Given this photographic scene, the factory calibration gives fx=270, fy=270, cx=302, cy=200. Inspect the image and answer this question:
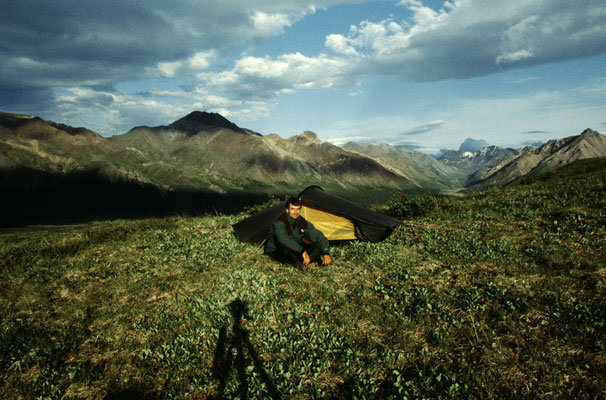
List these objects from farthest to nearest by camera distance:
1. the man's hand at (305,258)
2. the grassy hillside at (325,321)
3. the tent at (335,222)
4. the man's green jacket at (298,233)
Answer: the tent at (335,222)
the man's green jacket at (298,233)
the man's hand at (305,258)
the grassy hillside at (325,321)

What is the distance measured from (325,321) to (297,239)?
152 inches

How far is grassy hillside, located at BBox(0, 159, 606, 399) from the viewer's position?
4371 mm

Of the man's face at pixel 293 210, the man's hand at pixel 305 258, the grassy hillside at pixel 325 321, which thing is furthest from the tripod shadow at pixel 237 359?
the man's face at pixel 293 210

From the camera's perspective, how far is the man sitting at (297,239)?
9.18 meters

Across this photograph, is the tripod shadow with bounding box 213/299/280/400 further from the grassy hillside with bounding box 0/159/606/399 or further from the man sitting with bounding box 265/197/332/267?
the man sitting with bounding box 265/197/332/267

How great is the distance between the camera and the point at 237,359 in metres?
5.00

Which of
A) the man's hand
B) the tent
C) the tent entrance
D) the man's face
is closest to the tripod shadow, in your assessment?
Result: the man's hand

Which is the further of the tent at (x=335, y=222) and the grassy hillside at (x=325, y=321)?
the tent at (x=335, y=222)

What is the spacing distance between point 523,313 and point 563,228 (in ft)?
23.3

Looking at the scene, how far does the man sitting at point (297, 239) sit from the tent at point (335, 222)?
8.99 ft

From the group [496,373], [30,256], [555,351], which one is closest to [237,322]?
[496,373]

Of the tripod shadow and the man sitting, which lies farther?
the man sitting

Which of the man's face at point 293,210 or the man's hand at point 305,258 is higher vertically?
the man's face at point 293,210

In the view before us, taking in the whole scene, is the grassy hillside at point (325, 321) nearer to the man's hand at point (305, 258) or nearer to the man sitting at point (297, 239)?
the man's hand at point (305, 258)
